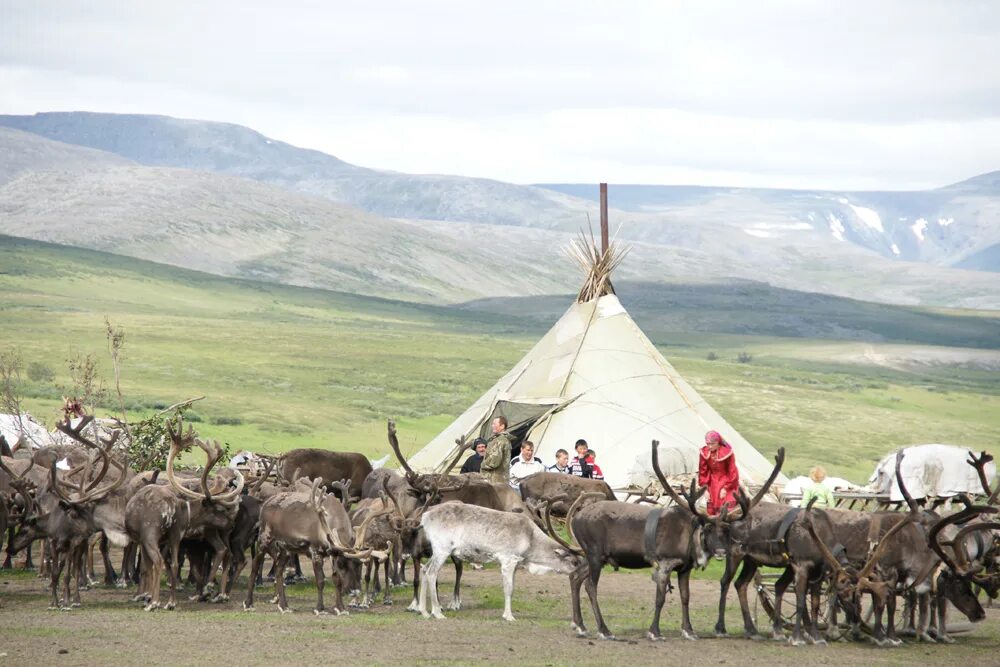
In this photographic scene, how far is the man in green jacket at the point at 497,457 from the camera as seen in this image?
23828 millimetres

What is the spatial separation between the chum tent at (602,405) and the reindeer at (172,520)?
9658mm

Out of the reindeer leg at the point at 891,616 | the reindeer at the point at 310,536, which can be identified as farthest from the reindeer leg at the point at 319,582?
the reindeer leg at the point at 891,616

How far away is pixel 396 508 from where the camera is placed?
19.5 metres

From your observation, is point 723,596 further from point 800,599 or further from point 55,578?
point 55,578

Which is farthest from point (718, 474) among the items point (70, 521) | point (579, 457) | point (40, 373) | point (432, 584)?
point (40, 373)

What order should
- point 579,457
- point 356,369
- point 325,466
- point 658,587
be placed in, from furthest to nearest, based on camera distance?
point 356,369
point 579,457
point 325,466
point 658,587

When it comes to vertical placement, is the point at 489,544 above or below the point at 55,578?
above

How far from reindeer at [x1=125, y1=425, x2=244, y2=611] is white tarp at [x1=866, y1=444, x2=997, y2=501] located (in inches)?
517

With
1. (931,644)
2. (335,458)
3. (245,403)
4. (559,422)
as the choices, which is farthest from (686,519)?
(245,403)

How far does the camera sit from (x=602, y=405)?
30.8m

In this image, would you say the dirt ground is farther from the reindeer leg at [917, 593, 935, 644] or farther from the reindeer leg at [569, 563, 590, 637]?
the reindeer leg at [917, 593, 935, 644]

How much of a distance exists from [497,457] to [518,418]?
705cm

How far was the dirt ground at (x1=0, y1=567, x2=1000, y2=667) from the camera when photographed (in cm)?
1522

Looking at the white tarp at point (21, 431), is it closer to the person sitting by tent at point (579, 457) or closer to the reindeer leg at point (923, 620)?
the person sitting by tent at point (579, 457)
